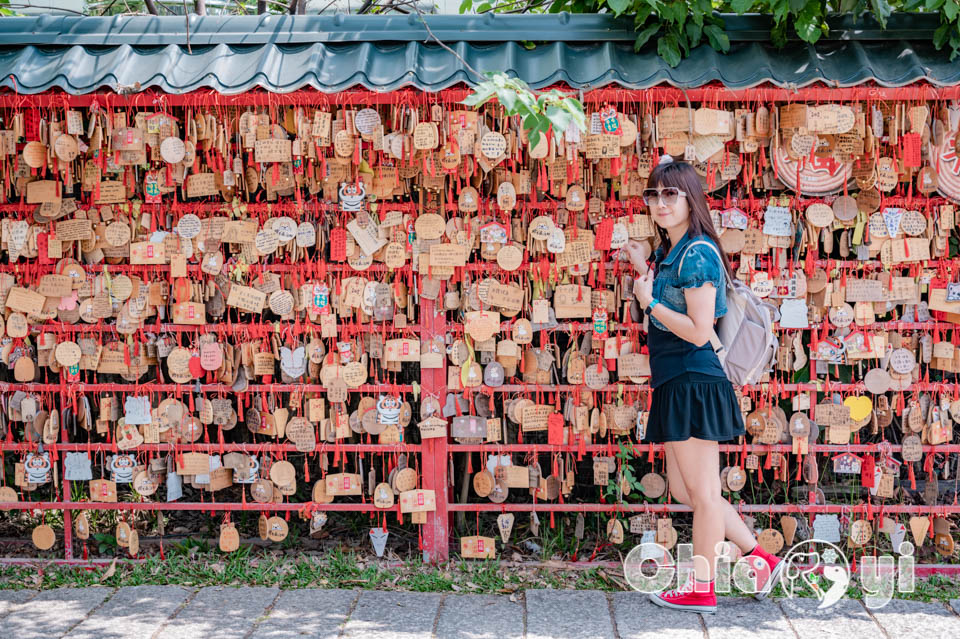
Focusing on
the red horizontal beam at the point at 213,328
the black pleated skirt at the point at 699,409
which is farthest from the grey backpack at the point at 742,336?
the red horizontal beam at the point at 213,328

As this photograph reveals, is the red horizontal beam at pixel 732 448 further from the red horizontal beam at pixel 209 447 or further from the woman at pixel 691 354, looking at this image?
the woman at pixel 691 354

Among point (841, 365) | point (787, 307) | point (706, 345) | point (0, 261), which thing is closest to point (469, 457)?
point (706, 345)

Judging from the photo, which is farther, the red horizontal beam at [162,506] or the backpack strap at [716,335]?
the red horizontal beam at [162,506]

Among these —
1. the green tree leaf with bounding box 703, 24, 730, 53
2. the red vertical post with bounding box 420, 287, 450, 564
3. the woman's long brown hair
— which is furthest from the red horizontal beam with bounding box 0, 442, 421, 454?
the green tree leaf with bounding box 703, 24, 730, 53

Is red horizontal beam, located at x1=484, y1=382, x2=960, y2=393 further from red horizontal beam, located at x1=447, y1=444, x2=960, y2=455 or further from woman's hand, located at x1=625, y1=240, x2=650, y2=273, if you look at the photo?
woman's hand, located at x1=625, y1=240, x2=650, y2=273

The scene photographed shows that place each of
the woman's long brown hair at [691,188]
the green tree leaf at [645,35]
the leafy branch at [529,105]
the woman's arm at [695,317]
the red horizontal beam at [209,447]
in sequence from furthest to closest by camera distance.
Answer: the red horizontal beam at [209,447], the green tree leaf at [645,35], the woman's long brown hair at [691,188], the woman's arm at [695,317], the leafy branch at [529,105]

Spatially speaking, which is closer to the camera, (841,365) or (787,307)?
(787,307)

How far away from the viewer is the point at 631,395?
13.0ft

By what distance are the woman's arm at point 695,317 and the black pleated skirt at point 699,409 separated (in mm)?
197

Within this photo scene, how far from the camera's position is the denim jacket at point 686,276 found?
10.2 feet

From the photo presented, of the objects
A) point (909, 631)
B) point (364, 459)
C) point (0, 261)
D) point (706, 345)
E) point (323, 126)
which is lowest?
point (909, 631)

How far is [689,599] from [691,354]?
1045mm

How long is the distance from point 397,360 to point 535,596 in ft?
4.06

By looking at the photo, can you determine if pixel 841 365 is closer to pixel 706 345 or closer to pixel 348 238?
pixel 706 345
